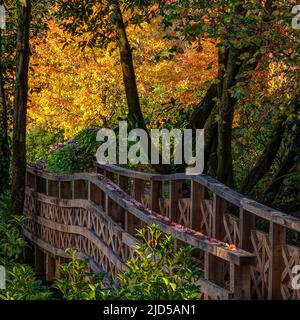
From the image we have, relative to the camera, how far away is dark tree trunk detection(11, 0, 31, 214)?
53.6 ft

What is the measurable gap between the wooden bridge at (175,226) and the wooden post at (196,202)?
2cm

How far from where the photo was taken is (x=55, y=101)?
26.9 m

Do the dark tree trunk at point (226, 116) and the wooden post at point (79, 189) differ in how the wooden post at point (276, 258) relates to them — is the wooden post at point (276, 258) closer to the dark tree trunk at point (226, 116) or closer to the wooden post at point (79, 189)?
the dark tree trunk at point (226, 116)

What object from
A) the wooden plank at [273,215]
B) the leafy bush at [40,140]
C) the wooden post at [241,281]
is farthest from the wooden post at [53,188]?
the leafy bush at [40,140]

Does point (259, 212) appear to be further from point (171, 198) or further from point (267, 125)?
point (267, 125)

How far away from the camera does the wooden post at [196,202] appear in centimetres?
1224

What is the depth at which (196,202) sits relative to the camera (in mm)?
12391

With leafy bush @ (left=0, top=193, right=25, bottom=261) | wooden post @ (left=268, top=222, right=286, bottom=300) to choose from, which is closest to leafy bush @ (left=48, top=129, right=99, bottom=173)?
leafy bush @ (left=0, top=193, right=25, bottom=261)

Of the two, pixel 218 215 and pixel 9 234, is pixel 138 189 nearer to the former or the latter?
pixel 9 234

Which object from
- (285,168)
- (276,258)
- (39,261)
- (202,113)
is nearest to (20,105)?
(202,113)

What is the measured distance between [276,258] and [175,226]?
155cm

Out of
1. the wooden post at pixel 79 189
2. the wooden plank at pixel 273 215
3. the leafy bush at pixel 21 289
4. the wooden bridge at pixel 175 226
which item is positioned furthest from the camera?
the wooden post at pixel 79 189
